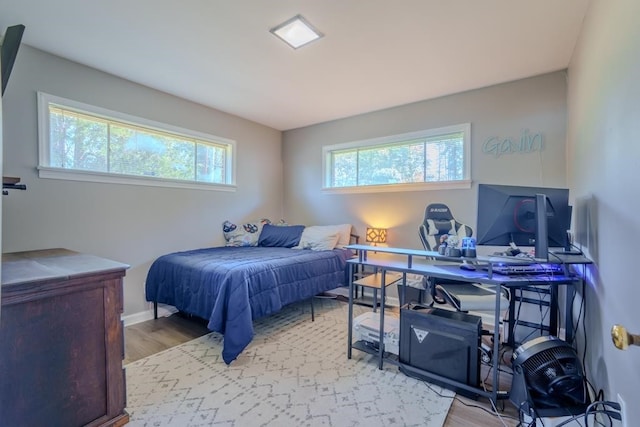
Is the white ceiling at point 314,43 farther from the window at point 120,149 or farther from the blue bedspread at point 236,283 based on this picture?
the blue bedspread at point 236,283

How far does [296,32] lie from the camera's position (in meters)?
2.23

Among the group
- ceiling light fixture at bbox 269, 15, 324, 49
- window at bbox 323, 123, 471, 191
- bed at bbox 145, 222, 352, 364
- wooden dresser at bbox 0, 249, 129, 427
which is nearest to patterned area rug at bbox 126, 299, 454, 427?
bed at bbox 145, 222, 352, 364

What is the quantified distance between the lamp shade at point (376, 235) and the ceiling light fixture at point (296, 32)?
2.36 meters

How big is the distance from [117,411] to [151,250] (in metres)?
2.07

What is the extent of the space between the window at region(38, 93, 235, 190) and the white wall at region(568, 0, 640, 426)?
372 centimetres

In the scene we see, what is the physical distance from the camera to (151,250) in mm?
3227

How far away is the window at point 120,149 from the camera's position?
2609mm

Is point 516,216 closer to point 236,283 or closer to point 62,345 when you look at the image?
point 236,283

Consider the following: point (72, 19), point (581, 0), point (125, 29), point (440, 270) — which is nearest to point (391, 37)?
point (581, 0)

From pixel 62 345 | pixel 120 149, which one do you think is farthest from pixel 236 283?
pixel 120 149

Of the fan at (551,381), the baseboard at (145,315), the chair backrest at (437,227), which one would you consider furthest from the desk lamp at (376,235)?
the baseboard at (145,315)

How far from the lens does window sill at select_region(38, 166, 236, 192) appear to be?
2.56 meters

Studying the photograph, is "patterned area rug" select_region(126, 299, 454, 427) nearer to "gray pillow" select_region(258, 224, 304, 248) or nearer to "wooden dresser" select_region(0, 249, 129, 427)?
"wooden dresser" select_region(0, 249, 129, 427)

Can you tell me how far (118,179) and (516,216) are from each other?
138 inches
